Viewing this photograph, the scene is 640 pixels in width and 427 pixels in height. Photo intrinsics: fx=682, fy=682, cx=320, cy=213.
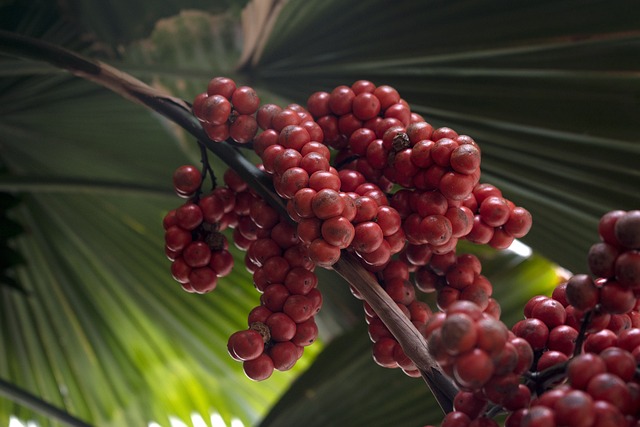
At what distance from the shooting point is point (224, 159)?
0.77 m

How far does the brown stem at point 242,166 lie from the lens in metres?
0.61

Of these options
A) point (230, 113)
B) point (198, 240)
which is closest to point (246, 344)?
point (198, 240)

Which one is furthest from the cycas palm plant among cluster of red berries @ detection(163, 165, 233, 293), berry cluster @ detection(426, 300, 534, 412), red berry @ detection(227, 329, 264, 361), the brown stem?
berry cluster @ detection(426, 300, 534, 412)

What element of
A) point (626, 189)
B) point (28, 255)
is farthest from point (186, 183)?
point (28, 255)

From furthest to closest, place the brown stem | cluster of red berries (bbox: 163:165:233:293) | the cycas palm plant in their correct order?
1. the cycas palm plant
2. cluster of red berries (bbox: 163:165:233:293)
3. the brown stem

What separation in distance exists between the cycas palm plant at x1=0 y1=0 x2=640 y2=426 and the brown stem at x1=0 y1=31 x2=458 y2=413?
0.01 meters

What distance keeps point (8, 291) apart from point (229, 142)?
3.69 ft

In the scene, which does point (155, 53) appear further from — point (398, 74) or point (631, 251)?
point (631, 251)

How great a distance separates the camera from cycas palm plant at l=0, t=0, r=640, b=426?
1067mm

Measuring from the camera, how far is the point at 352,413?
1366 mm

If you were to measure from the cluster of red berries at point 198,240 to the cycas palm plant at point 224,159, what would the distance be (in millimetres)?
142

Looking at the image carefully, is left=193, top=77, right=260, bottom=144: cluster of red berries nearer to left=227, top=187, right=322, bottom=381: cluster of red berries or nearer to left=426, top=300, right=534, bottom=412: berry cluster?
left=227, top=187, right=322, bottom=381: cluster of red berries

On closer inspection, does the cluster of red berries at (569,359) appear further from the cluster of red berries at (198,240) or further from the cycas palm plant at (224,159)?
the cycas palm plant at (224,159)

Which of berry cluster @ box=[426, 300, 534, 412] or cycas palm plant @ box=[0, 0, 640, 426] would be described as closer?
berry cluster @ box=[426, 300, 534, 412]
